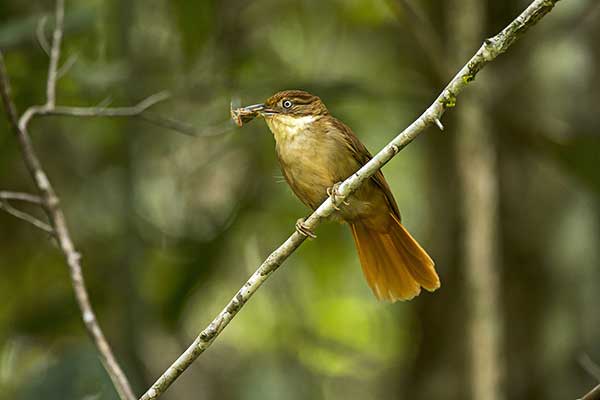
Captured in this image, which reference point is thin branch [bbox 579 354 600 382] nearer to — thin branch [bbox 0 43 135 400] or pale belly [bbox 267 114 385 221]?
A: pale belly [bbox 267 114 385 221]

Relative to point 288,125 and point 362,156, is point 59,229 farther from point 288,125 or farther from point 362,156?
point 362,156

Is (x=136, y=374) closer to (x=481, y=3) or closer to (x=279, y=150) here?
(x=279, y=150)

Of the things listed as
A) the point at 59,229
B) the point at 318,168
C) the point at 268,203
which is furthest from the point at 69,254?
the point at 268,203

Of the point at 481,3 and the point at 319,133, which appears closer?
the point at 319,133

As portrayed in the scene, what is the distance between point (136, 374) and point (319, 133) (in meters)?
1.45

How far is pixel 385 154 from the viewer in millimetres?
2439

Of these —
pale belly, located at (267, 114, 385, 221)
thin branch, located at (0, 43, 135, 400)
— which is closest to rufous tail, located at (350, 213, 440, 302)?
pale belly, located at (267, 114, 385, 221)

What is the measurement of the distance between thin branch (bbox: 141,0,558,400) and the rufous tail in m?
0.91

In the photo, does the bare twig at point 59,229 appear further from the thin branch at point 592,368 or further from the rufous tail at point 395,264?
the thin branch at point 592,368

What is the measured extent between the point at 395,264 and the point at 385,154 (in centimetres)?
124

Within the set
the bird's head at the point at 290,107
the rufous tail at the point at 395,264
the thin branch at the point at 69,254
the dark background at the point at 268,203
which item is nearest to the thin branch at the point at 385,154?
the thin branch at the point at 69,254

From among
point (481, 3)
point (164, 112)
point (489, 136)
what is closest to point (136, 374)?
point (164, 112)

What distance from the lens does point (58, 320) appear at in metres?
4.81

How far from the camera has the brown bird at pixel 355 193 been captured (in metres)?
3.55
